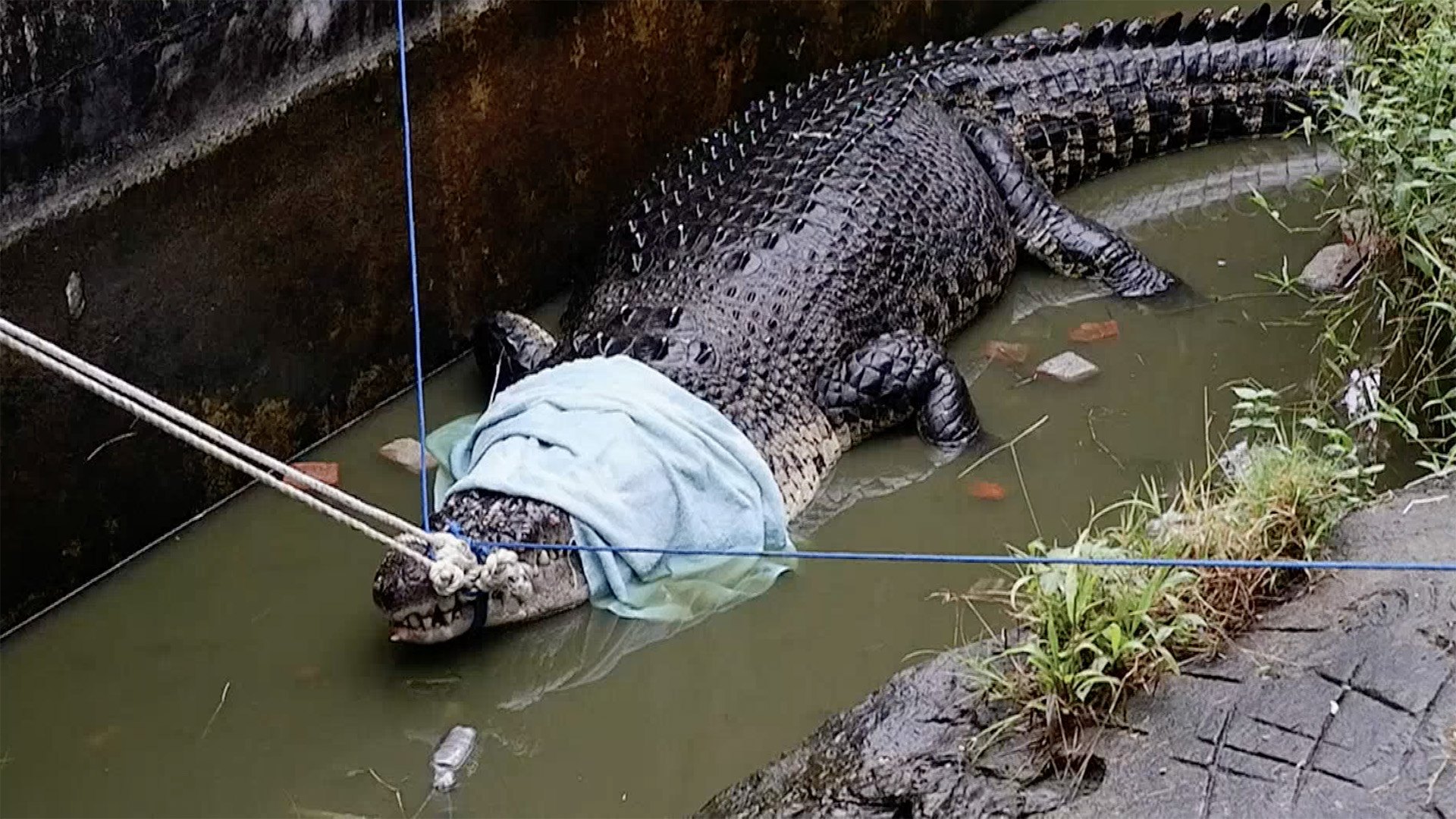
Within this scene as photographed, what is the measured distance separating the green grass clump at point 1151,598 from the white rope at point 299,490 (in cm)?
139

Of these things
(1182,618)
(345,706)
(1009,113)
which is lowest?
(345,706)

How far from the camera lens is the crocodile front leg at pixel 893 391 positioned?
16.9 ft

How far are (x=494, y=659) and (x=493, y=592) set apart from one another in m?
0.17

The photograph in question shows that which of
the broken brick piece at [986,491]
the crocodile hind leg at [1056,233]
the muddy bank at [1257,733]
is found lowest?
the broken brick piece at [986,491]

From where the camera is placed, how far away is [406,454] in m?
5.18

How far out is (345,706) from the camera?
14.0 ft

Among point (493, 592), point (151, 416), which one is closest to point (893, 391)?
point (493, 592)

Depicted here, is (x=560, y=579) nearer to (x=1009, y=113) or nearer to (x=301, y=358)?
(x=301, y=358)

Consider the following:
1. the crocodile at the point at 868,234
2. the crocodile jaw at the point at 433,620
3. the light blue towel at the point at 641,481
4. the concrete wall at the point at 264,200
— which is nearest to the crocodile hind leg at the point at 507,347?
the crocodile at the point at 868,234

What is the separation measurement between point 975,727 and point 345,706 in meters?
1.77

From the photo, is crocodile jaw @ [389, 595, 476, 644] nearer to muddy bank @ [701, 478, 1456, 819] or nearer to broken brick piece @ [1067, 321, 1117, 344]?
muddy bank @ [701, 478, 1456, 819]

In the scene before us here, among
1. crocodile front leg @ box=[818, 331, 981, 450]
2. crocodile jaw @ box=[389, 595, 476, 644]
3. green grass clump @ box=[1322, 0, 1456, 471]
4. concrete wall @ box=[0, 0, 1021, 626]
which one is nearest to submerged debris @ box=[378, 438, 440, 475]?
concrete wall @ box=[0, 0, 1021, 626]

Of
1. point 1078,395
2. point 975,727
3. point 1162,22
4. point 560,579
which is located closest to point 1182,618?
point 975,727

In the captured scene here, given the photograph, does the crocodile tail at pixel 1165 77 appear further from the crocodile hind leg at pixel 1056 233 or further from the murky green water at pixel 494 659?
the murky green water at pixel 494 659
